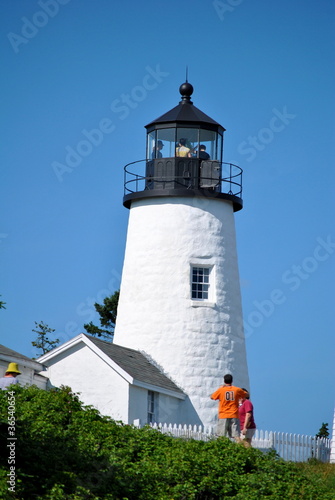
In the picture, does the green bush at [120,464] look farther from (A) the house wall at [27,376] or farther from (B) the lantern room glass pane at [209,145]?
(B) the lantern room glass pane at [209,145]

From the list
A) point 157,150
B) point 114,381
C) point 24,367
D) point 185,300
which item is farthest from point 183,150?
point 24,367

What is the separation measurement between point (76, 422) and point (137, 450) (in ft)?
5.43

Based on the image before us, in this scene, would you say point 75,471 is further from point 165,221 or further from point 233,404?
point 165,221

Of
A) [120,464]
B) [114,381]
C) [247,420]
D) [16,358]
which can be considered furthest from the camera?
[114,381]

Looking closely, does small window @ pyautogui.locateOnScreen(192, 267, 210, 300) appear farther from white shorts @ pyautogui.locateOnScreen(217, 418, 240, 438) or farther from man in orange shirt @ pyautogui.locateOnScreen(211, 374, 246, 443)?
white shorts @ pyautogui.locateOnScreen(217, 418, 240, 438)

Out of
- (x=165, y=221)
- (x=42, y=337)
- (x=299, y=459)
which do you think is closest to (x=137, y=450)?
(x=299, y=459)

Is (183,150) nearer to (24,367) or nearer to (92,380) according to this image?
(92,380)

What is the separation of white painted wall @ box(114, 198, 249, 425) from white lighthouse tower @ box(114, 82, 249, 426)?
3 centimetres

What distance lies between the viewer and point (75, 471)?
53.2 ft

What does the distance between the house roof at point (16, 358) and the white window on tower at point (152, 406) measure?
9.83ft

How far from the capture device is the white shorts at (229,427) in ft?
73.1

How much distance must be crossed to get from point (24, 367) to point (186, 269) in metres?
5.48

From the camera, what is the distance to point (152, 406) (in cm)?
2647

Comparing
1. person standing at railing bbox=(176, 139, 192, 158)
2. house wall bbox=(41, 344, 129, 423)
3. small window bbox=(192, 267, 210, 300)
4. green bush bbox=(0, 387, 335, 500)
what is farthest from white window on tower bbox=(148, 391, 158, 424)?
person standing at railing bbox=(176, 139, 192, 158)
